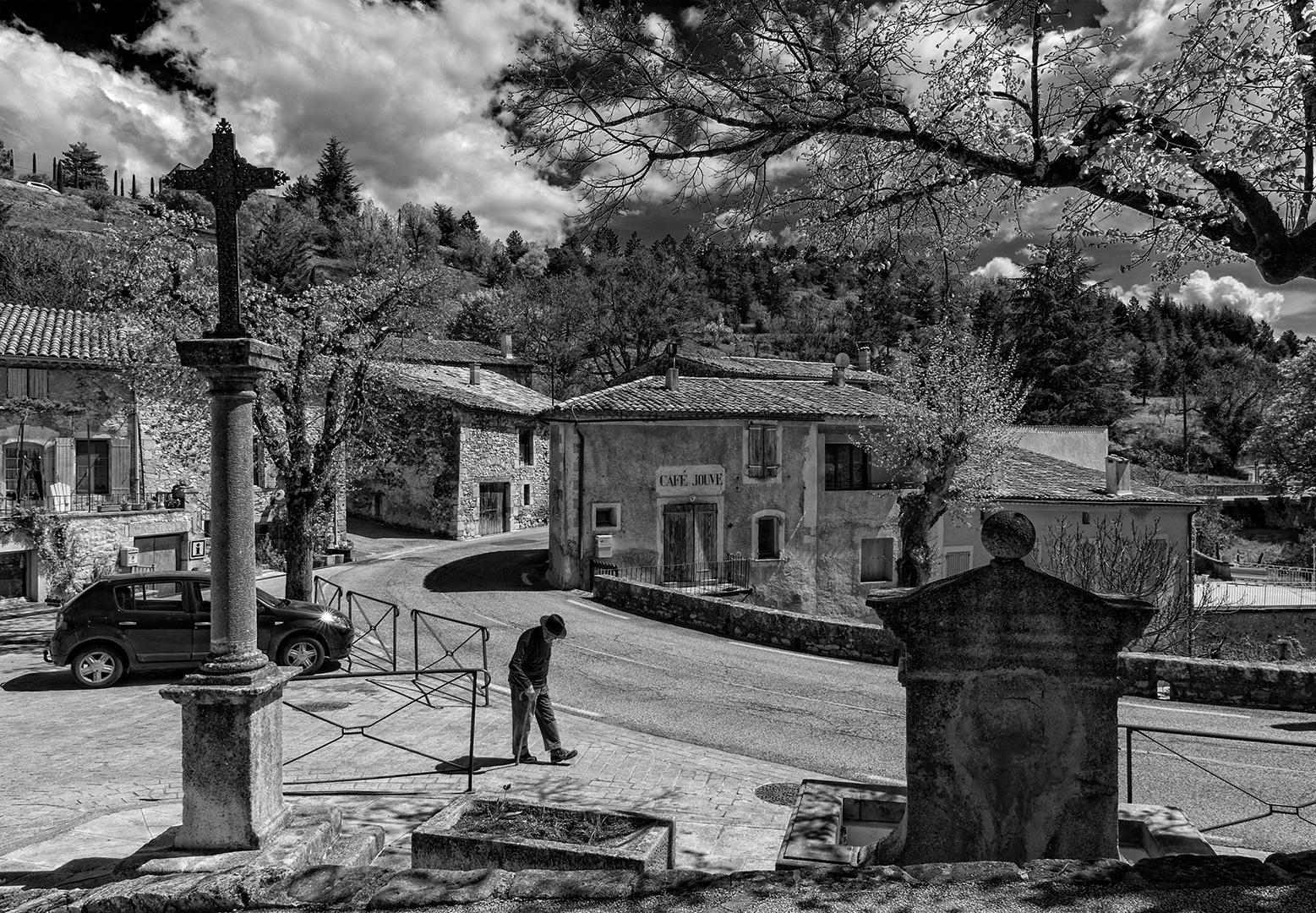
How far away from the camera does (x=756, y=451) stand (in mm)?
24719

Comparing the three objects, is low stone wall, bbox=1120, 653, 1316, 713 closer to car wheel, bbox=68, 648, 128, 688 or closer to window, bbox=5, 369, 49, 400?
car wheel, bbox=68, 648, 128, 688

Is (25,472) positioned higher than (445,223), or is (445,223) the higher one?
(445,223)

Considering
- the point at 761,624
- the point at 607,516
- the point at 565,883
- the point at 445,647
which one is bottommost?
the point at 761,624

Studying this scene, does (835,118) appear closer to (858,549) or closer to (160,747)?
(160,747)

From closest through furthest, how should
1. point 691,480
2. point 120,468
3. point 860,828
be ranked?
point 860,828 < point 120,468 < point 691,480

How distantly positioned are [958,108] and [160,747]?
35.2ft

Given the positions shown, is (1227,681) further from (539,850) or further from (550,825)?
(539,850)

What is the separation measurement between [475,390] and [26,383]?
18.0 metres

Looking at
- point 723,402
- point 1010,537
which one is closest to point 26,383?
point 723,402

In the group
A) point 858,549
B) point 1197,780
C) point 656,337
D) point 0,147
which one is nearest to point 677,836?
point 1197,780

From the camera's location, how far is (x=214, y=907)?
176 inches

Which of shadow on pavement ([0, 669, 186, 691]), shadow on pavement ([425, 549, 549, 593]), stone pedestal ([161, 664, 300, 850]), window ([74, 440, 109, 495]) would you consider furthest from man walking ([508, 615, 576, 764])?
window ([74, 440, 109, 495])

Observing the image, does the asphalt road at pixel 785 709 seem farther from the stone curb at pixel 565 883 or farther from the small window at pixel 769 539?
the small window at pixel 769 539

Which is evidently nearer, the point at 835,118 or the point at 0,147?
the point at 835,118
